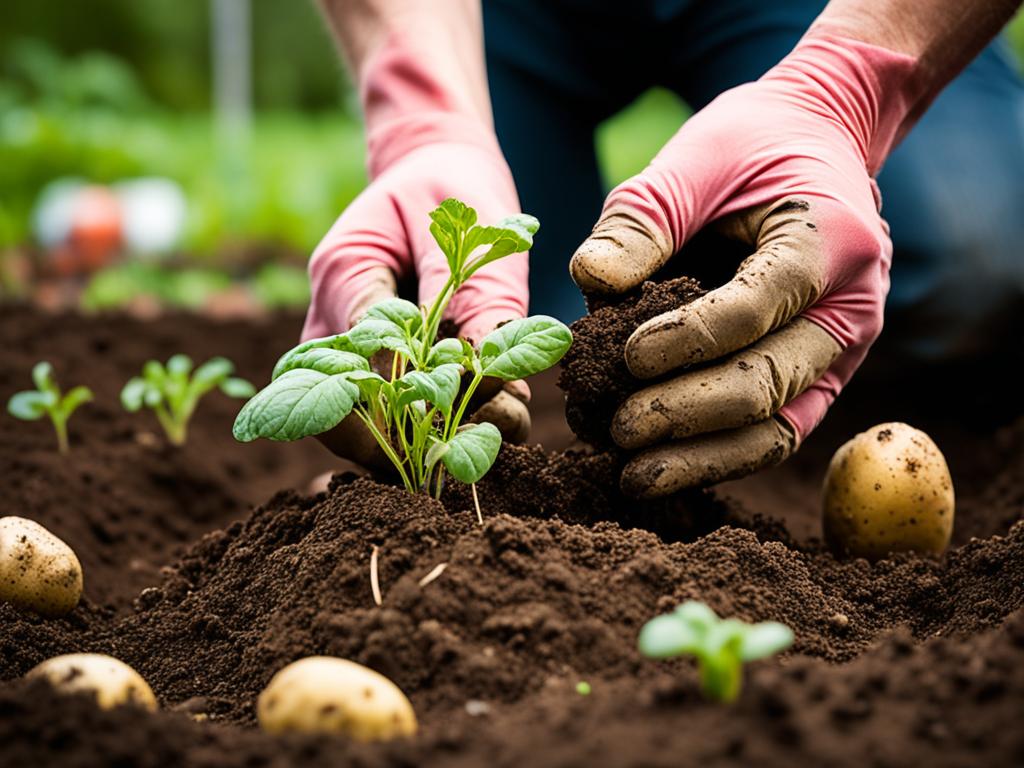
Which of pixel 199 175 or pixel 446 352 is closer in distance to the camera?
pixel 446 352

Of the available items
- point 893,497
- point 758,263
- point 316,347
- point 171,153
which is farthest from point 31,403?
point 171,153

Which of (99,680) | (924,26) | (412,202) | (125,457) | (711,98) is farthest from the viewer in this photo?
(711,98)

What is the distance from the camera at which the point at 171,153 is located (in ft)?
23.8

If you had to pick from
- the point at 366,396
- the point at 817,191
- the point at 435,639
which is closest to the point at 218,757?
the point at 435,639

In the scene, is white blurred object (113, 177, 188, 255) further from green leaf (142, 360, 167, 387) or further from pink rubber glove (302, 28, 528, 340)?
pink rubber glove (302, 28, 528, 340)

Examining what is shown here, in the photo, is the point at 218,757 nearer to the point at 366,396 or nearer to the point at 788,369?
the point at 366,396

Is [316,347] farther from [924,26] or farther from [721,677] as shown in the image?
[924,26]

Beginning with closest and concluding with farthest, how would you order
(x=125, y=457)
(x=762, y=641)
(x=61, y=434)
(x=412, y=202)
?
(x=762, y=641)
(x=412, y=202)
(x=61, y=434)
(x=125, y=457)

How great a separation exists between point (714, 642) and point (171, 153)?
687cm

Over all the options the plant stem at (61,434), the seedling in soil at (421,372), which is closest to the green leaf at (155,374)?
the plant stem at (61,434)

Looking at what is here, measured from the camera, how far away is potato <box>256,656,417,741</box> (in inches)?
48.1

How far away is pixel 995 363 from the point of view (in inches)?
134

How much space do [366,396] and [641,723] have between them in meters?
0.77

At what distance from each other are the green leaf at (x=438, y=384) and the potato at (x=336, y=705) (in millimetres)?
414
